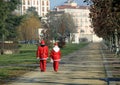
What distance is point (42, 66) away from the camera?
27.2m

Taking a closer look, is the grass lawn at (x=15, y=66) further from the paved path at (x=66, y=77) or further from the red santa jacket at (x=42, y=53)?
the red santa jacket at (x=42, y=53)

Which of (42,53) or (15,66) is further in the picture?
(15,66)

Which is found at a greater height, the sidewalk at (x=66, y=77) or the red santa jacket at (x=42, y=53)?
the red santa jacket at (x=42, y=53)

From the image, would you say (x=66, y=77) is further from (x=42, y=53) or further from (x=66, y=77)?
(x=42, y=53)

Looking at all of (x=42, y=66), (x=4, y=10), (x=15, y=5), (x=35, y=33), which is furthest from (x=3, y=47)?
(x=35, y=33)

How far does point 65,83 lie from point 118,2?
418 centimetres

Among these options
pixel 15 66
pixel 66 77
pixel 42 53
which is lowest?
pixel 15 66

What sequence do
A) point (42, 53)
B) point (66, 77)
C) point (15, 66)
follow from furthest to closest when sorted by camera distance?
point (15, 66), point (42, 53), point (66, 77)

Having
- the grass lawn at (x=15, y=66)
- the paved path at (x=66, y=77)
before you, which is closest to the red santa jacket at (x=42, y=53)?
the paved path at (x=66, y=77)

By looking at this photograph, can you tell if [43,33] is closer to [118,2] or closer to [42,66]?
[42,66]

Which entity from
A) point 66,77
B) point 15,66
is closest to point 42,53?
point 66,77

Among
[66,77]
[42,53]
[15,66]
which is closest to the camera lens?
[66,77]

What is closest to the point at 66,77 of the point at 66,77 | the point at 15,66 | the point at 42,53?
the point at 66,77

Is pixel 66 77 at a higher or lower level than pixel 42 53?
lower
